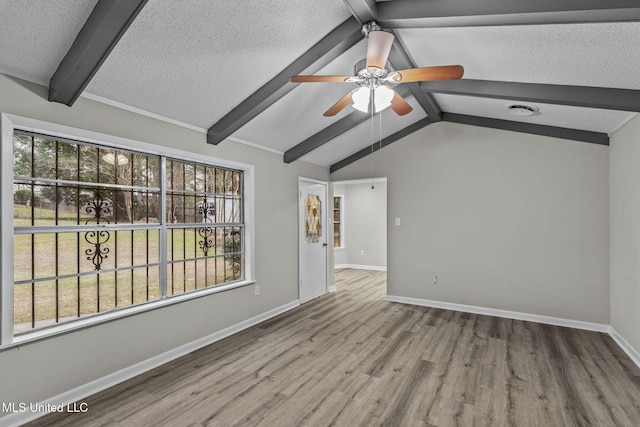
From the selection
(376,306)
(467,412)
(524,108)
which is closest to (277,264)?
(376,306)

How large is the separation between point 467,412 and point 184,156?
11.0 feet

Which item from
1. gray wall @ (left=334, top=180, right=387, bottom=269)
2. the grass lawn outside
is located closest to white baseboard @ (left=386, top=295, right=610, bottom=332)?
gray wall @ (left=334, top=180, right=387, bottom=269)

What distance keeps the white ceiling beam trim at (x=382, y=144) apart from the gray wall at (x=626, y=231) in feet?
7.36

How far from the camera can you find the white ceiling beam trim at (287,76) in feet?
8.20

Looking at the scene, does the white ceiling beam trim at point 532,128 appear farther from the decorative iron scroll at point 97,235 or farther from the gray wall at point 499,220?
the decorative iron scroll at point 97,235

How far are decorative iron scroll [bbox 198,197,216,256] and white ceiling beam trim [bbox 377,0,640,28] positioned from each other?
2.58 m

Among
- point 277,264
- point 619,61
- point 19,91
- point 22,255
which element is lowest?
point 277,264

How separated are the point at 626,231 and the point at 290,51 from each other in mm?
3776

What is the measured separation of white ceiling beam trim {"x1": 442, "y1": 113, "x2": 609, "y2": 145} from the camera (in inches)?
152

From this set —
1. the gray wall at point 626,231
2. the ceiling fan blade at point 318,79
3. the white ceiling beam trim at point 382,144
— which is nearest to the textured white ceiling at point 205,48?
the ceiling fan blade at point 318,79

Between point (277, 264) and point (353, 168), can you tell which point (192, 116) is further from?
point (353, 168)

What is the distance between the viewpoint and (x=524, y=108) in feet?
11.6

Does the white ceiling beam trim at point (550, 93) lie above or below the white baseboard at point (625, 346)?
above

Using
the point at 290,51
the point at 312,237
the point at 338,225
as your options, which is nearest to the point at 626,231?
the point at 290,51
